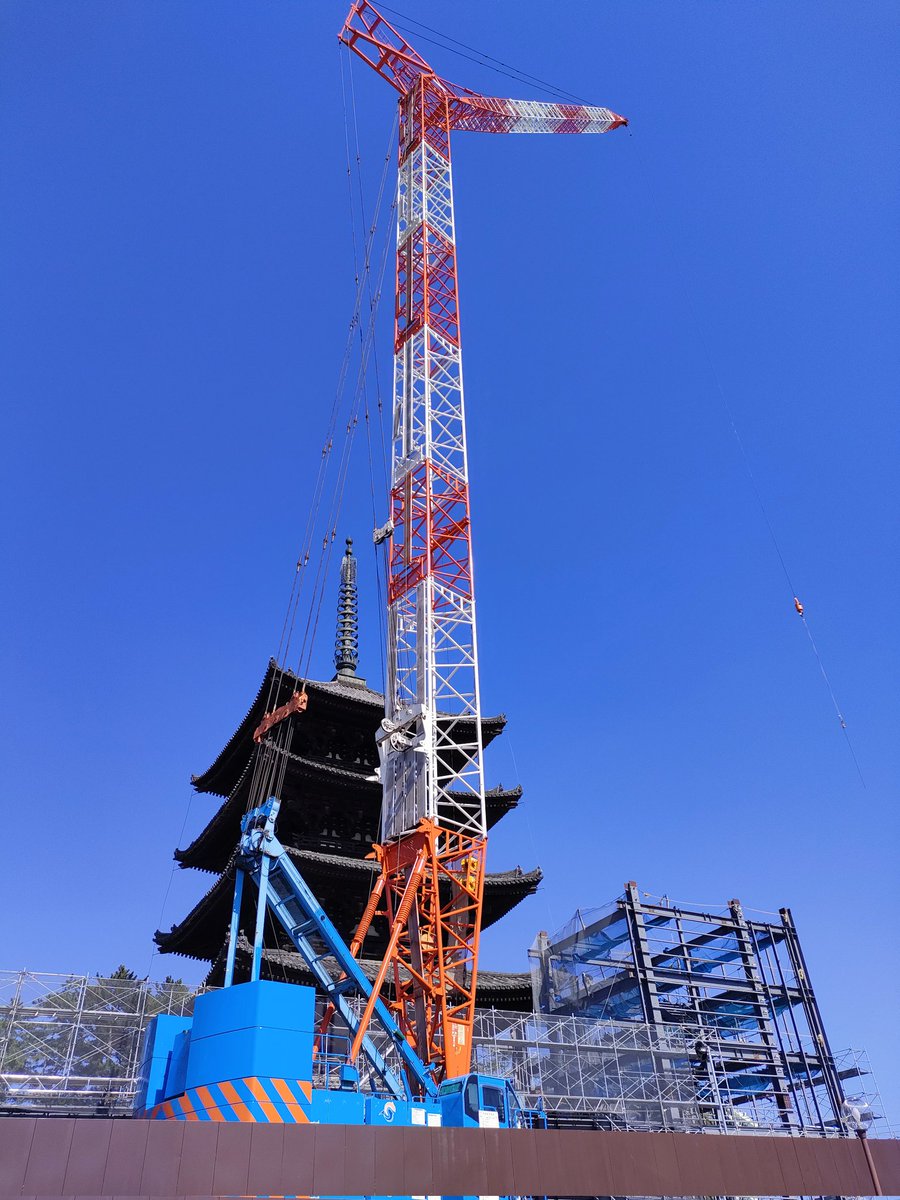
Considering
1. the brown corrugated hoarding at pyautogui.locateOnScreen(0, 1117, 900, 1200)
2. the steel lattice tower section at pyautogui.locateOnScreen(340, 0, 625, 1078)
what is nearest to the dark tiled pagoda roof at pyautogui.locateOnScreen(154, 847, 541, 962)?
the steel lattice tower section at pyautogui.locateOnScreen(340, 0, 625, 1078)

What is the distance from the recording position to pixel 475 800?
47.9 meters

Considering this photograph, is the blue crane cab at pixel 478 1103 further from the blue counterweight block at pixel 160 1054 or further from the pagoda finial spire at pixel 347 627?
the pagoda finial spire at pixel 347 627

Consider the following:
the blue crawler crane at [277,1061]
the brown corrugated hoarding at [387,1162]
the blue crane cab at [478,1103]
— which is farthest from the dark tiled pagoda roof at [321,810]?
the brown corrugated hoarding at [387,1162]

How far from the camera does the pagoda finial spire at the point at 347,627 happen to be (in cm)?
5571

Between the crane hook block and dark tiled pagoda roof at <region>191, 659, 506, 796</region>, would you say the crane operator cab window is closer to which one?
the crane hook block

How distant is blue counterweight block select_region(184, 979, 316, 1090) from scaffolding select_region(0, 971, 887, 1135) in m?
8.56

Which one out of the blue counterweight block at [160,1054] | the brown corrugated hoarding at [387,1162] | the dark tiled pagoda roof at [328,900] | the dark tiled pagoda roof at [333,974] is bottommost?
the brown corrugated hoarding at [387,1162]

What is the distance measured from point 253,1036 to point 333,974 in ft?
60.1

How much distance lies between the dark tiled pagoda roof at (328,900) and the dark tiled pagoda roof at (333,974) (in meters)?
1.97

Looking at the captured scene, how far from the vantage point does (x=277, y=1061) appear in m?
19.8

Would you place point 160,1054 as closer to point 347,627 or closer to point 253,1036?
point 253,1036

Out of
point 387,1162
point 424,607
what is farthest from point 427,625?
point 387,1162

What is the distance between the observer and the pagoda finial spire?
55.7 m

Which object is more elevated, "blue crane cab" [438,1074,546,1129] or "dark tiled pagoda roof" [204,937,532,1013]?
"dark tiled pagoda roof" [204,937,532,1013]
